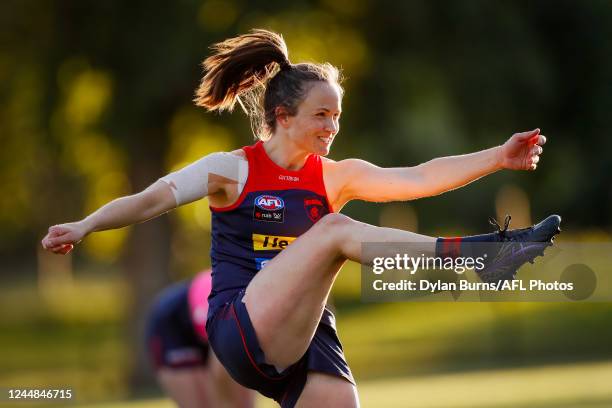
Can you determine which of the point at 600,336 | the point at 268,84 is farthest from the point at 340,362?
the point at 600,336

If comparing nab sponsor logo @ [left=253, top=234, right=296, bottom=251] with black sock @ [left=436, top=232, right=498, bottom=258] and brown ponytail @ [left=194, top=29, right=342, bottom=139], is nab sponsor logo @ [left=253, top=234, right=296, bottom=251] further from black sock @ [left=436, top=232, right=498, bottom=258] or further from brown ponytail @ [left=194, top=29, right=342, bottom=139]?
black sock @ [left=436, top=232, right=498, bottom=258]

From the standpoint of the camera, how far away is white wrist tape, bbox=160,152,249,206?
209 inches

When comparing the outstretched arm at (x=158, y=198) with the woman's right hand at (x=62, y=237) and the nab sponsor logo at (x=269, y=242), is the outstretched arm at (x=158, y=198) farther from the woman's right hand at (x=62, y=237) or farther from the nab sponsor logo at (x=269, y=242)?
the nab sponsor logo at (x=269, y=242)

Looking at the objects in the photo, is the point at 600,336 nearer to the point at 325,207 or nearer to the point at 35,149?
the point at 35,149

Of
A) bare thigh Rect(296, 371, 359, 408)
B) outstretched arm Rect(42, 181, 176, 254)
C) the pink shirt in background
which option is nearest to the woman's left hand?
bare thigh Rect(296, 371, 359, 408)

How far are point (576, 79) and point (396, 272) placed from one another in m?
13.9

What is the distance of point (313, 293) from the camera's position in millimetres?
5273

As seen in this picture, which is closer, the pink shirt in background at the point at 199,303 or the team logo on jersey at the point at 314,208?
the team logo on jersey at the point at 314,208

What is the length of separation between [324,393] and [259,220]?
87 cm

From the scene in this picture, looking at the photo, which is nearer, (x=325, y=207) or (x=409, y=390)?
(x=325, y=207)

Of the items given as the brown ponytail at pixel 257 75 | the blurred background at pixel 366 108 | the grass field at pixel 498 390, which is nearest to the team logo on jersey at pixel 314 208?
the brown ponytail at pixel 257 75

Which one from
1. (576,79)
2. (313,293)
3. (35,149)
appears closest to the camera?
(313,293)

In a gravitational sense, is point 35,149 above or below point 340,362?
above

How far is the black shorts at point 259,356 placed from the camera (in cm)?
540
